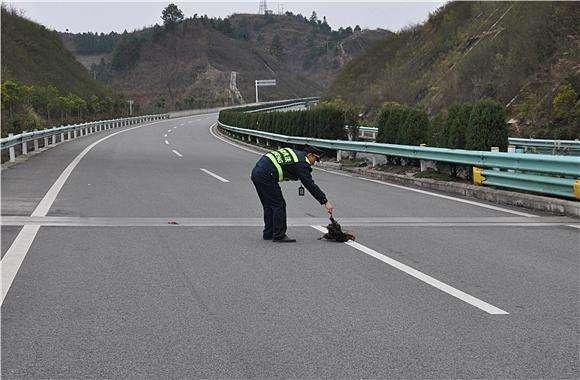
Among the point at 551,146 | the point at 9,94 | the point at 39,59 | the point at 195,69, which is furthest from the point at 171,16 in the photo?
the point at 551,146

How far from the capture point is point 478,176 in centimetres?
1367

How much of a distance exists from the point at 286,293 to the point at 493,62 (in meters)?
44.1

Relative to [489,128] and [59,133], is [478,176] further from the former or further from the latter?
[59,133]

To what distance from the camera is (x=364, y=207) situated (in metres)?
12.0

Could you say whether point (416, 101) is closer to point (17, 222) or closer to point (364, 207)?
point (364, 207)

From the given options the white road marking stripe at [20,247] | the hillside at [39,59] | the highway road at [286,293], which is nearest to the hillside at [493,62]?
the highway road at [286,293]

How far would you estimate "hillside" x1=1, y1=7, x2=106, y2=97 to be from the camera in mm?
81625

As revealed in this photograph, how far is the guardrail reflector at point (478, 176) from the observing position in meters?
13.6

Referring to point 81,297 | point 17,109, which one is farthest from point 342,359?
point 17,109

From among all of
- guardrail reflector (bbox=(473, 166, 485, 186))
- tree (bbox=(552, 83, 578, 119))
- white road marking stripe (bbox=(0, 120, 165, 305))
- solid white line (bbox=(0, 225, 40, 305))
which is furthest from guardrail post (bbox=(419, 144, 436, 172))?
tree (bbox=(552, 83, 578, 119))

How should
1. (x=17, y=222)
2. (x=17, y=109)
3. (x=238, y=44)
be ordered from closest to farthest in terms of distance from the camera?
1. (x=17, y=222)
2. (x=17, y=109)
3. (x=238, y=44)

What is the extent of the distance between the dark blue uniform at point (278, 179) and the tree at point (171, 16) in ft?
565

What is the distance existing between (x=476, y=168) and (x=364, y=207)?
3163 mm

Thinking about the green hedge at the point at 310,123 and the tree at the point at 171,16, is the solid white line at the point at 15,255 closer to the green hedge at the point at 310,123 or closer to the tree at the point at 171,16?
the green hedge at the point at 310,123
